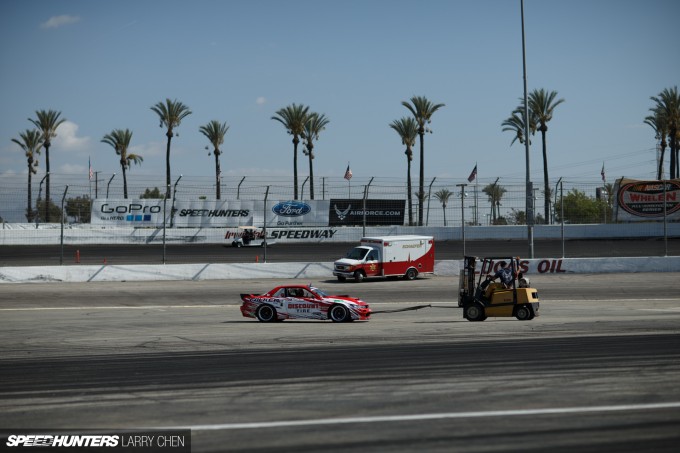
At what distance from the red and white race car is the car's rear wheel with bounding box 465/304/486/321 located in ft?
8.93

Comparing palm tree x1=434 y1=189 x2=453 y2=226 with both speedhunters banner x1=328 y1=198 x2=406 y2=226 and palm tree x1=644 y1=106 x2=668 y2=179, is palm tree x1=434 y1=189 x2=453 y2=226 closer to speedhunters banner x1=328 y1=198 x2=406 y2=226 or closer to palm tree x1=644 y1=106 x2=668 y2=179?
speedhunters banner x1=328 y1=198 x2=406 y2=226

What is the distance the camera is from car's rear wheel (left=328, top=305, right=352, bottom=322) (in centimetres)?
1880

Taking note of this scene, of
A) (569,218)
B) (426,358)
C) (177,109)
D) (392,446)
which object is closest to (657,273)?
(569,218)

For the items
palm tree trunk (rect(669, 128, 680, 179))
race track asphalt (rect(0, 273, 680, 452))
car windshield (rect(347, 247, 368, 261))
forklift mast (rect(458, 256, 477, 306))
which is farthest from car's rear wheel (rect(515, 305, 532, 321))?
palm tree trunk (rect(669, 128, 680, 179))

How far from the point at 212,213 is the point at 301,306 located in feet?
104

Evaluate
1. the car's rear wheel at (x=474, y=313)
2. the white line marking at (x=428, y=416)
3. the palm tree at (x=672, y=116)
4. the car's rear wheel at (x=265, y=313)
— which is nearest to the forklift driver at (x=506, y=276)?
the car's rear wheel at (x=474, y=313)

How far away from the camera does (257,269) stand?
105ft

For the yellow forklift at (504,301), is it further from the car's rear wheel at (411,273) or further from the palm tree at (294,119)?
the palm tree at (294,119)

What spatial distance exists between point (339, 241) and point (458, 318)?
95.4 ft

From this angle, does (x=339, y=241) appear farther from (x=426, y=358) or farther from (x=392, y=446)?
(x=392, y=446)

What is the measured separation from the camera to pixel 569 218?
157 feet

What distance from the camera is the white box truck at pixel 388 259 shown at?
30922 millimetres

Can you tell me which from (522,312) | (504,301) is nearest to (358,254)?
(504,301)

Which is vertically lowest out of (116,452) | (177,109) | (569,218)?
(116,452)
